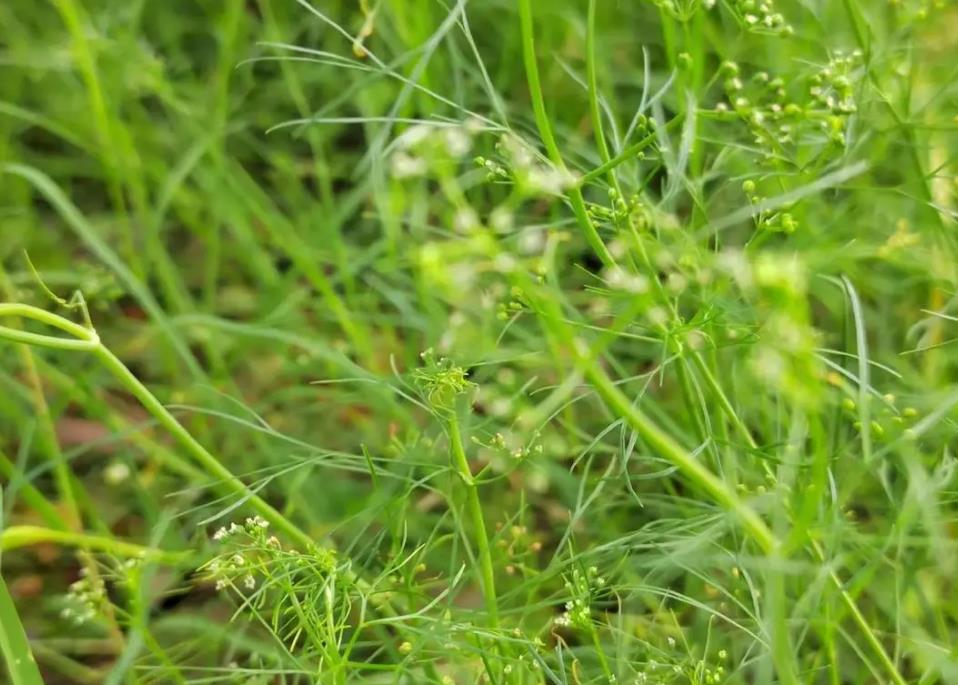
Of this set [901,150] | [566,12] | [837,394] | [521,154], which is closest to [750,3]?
[521,154]

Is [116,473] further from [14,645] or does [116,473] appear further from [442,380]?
[442,380]

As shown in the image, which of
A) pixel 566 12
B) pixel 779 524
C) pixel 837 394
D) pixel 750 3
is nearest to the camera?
pixel 779 524

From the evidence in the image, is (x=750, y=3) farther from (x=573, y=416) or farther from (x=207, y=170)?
(x=207, y=170)

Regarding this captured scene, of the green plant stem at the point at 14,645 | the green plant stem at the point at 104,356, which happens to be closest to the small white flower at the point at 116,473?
the green plant stem at the point at 14,645

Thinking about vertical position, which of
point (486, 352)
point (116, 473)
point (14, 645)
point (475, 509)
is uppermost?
point (486, 352)

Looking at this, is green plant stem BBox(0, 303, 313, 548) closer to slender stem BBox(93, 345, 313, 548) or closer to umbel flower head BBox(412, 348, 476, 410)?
slender stem BBox(93, 345, 313, 548)

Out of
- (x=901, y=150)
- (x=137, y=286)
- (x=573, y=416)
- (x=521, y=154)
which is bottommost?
(x=573, y=416)

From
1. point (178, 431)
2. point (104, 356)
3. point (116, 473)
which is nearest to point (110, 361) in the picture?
point (104, 356)

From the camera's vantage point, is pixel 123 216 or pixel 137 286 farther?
pixel 123 216

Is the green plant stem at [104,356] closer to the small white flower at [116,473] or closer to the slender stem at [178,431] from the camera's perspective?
the slender stem at [178,431]
